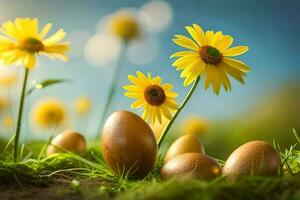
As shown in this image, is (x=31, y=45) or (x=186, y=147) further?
(x=186, y=147)

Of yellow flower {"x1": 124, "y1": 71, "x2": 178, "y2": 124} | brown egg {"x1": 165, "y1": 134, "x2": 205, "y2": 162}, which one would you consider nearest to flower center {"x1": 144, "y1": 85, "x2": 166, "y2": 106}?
yellow flower {"x1": 124, "y1": 71, "x2": 178, "y2": 124}

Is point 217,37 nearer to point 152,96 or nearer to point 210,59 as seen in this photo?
point 210,59

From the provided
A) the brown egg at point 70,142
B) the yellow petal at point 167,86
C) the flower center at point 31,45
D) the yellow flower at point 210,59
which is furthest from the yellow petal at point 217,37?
the brown egg at point 70,142

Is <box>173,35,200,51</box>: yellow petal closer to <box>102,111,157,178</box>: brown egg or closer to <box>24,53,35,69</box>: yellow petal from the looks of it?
<box>102,111,157,178</box>: brown egg

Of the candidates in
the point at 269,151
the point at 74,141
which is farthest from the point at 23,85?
the point at 269,151

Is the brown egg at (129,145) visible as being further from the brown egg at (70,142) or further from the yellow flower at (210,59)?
the brown egg at (70,142)

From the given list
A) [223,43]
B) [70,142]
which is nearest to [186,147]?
[223,43]
